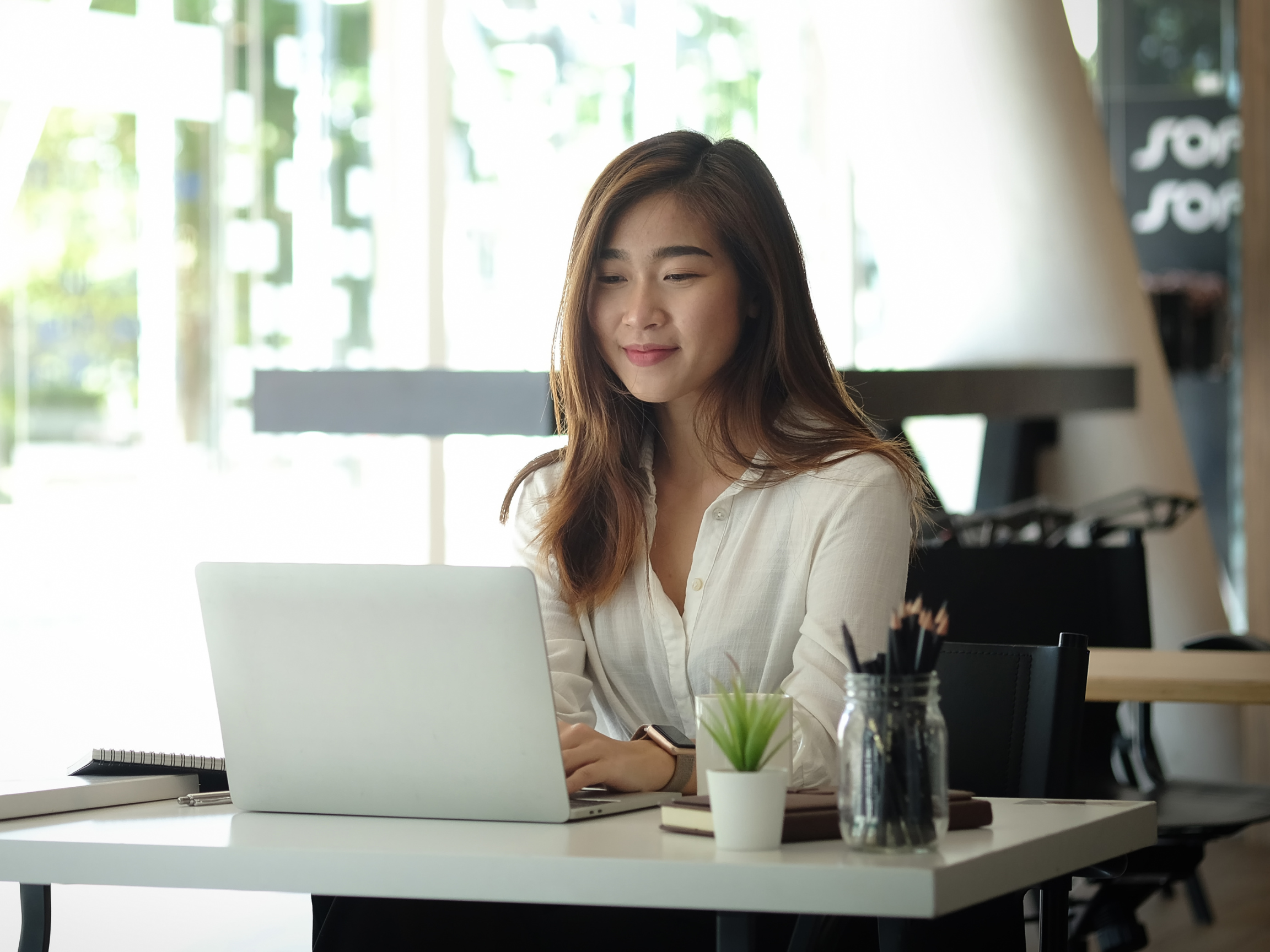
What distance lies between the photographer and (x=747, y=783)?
117 cm

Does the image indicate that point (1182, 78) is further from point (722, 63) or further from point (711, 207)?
point (711, 207)

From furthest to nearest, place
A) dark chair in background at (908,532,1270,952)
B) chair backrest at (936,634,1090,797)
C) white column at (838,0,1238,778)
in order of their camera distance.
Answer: white column at (838,0,1238,778) → dark chair in background at (908,532,1270,952) → chair backrest at (936,634,1090,797)

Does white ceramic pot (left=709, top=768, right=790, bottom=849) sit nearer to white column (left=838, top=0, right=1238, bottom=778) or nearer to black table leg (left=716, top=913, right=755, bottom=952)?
black table leg (left=716, top=913, right=755, bottom=952)

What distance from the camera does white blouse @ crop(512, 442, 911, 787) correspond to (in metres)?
1.73

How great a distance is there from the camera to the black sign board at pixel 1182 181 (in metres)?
5.79

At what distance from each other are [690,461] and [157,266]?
3139 millimetres

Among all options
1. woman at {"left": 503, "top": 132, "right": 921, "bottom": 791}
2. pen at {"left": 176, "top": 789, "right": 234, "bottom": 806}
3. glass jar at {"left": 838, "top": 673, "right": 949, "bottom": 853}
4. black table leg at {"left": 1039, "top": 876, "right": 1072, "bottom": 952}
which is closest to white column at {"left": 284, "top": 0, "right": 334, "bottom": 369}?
woman at {"left": 503, "top": 132, "right": 921, "bottom": 791}

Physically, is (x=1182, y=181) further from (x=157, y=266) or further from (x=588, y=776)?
(x=588, y=776)

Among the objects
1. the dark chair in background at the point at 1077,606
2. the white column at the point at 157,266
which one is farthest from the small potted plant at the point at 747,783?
the white column at the point at 157,266

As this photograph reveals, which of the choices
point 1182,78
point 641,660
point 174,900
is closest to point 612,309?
point 641,660

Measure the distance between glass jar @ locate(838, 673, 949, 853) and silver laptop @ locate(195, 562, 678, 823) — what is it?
24 centimetres

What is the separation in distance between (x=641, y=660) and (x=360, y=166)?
3612 millimetres

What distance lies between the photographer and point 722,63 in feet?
23.5

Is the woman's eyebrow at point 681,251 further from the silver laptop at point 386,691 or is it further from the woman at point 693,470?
the silver laptop at point 386,691
